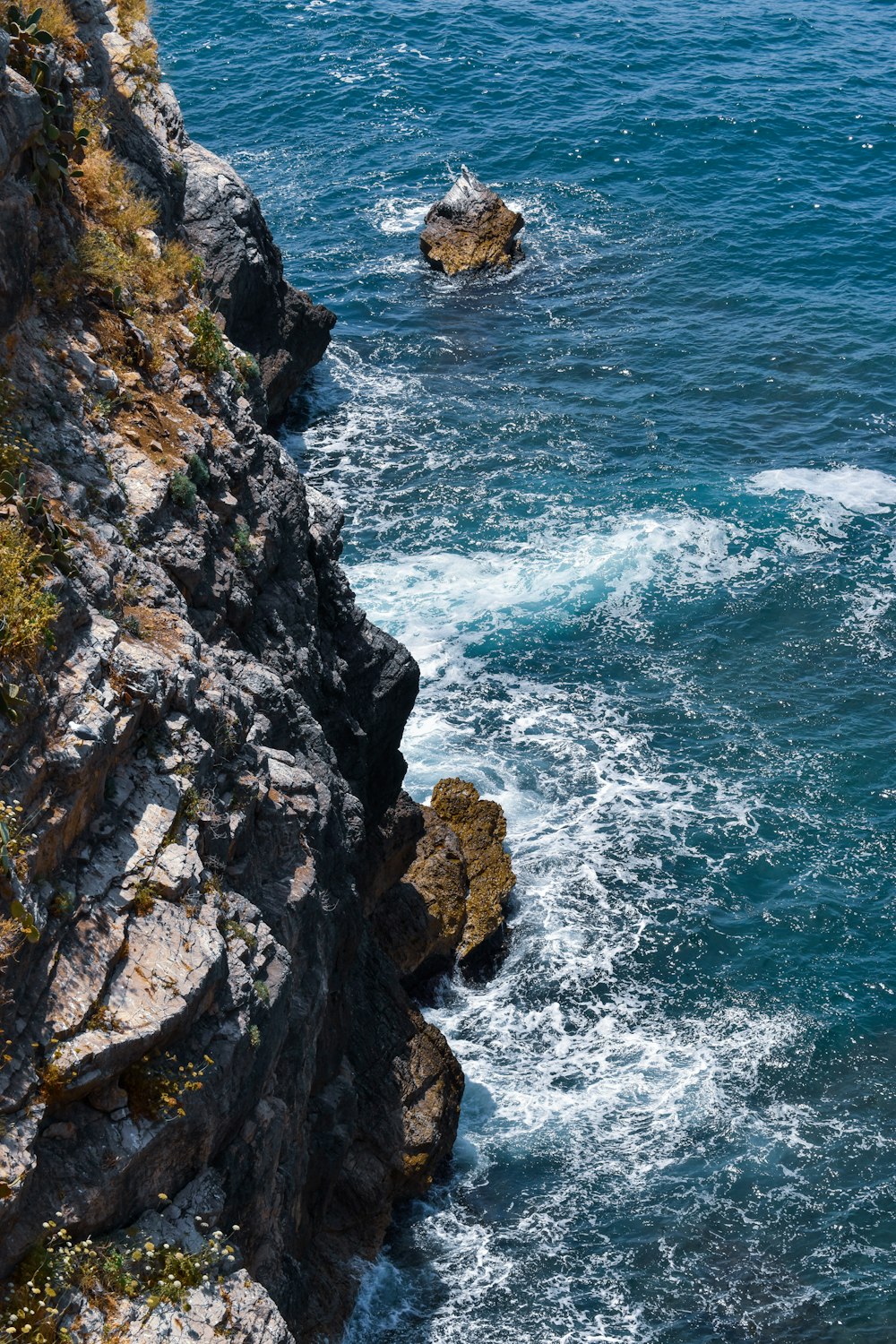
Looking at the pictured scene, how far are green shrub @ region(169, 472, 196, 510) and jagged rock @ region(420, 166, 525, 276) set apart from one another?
132 ft

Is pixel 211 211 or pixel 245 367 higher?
pixel 211 211

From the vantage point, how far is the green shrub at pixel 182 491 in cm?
1675

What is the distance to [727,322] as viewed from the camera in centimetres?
5062

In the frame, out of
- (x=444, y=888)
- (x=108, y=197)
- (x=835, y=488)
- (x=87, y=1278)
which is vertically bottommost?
(x=444, y=888)

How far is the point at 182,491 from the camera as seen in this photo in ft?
55.2

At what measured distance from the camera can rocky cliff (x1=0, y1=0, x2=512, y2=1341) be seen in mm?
11805

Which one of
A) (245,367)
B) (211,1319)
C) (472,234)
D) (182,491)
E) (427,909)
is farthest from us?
(472,234)

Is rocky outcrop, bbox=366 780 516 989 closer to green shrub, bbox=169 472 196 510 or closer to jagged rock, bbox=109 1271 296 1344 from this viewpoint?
green shrub, bbox=169 472 196 510

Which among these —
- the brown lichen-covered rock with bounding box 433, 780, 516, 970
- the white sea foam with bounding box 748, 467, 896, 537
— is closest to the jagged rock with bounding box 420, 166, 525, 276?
the white sea foam with bounding box 748, 467, 896, 537

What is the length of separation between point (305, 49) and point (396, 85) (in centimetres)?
757

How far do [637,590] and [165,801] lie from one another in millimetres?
26293

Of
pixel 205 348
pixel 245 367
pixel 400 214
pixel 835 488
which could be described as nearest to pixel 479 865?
pixel 245 367

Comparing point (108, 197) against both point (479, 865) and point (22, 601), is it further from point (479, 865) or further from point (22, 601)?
point (479, 865)

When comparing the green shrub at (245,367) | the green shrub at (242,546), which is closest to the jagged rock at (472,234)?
the green shrub at (245,367)
